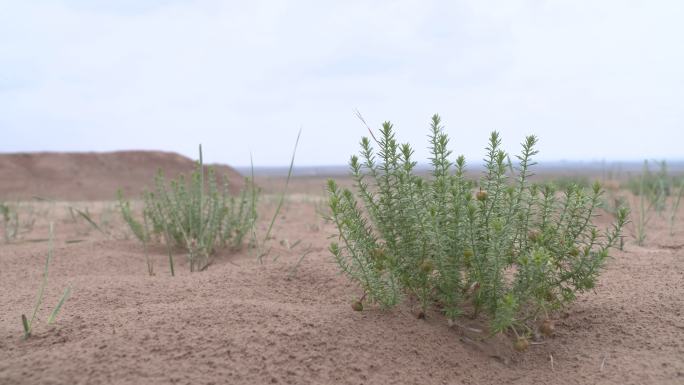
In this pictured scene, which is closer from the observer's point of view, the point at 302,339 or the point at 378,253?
the point at 302,339

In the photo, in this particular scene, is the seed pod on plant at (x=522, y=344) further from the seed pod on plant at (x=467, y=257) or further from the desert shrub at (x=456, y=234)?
the seed pod on plant at (x=467, y=257)

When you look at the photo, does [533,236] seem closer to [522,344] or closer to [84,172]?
[522,344]

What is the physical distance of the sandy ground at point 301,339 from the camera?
1791 mm

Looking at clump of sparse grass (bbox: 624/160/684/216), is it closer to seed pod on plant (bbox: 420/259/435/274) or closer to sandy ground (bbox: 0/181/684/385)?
sandy ground (bbox: 0/181/684/385)

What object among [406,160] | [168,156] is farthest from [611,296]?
[168,156]

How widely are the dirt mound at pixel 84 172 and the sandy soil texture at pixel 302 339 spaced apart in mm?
14568

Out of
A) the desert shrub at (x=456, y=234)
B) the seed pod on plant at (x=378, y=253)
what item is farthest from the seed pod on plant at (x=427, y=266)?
the seed pod on plant at (x=378, y=253)

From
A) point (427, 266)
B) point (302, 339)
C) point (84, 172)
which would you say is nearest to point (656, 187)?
point (427, 266)

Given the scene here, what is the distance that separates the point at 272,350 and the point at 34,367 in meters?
0.74

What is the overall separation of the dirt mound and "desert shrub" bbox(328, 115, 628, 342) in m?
15.2

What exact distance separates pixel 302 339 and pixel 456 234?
679 millimetres

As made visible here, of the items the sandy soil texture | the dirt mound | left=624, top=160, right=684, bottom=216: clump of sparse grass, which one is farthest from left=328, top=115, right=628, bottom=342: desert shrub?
the dirt mound

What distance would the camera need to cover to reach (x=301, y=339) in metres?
1.97

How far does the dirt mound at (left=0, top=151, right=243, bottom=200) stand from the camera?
56.6 ft
